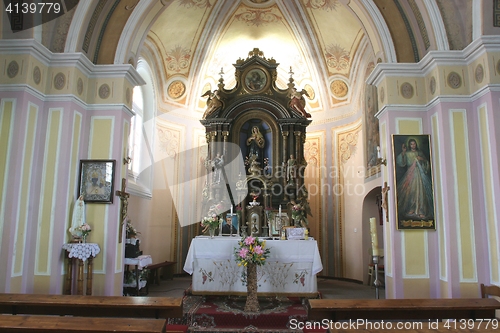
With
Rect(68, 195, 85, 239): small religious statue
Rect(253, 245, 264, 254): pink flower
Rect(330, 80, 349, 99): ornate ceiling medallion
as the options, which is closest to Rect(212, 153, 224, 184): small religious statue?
Rect(330, 80, 349, 99): ornate ceiling medallion

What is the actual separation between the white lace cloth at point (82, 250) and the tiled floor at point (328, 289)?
2451 mm

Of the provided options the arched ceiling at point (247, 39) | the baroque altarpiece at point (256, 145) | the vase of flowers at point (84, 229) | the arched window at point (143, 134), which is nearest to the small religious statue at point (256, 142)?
the baroque altarpiece at point (256, 145)

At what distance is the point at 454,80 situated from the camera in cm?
706

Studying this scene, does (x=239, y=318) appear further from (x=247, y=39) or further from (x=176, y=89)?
(x=247, y=39)

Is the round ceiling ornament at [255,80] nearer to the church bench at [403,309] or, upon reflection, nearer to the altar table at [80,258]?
the altar table at [80,258]

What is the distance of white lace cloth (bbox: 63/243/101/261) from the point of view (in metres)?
6.75

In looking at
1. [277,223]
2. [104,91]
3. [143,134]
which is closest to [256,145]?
[277,223]

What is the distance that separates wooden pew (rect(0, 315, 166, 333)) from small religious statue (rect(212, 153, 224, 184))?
772cm

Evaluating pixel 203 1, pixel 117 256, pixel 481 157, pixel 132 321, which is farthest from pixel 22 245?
pixel 203 1

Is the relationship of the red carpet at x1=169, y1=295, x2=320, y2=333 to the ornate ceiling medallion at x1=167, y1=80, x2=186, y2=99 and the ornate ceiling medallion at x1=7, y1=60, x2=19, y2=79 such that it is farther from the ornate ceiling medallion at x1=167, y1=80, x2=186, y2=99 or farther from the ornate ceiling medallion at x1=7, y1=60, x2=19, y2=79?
the ornate ceiling medallion at x1=167, y1=80, x2=186, y2=99

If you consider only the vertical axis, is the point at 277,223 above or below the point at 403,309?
above

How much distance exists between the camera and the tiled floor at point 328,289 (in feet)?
30.7

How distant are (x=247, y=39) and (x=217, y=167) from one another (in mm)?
4682

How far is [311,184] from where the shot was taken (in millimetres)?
13297
